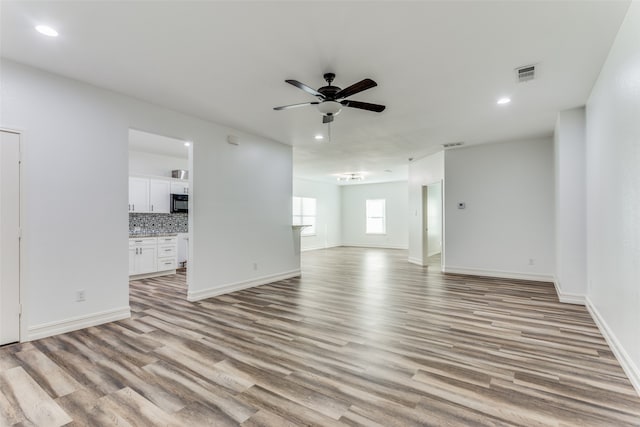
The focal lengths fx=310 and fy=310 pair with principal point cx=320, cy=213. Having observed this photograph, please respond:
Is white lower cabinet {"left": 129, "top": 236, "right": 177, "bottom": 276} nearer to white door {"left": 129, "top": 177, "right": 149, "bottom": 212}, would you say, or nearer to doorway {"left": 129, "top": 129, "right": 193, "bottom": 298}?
doorway {"left": 129, "top": 129, "right": 193, "bottom": 298}

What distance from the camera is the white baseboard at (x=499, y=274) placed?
234 inches

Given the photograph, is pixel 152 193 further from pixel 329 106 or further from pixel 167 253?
pixel 329 106

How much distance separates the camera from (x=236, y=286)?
5.25m

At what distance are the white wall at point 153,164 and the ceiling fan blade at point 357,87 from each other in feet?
18.0

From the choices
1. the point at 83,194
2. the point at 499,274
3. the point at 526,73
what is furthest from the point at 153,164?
the point at 499,274

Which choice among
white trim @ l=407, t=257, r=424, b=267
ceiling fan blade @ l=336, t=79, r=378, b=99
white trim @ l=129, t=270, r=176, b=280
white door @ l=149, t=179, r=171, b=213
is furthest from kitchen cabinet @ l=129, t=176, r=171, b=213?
white trim @ l=407, t=257, r=424, b=267

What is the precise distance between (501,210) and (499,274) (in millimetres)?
1301

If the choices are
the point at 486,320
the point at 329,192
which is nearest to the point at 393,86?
the point at 486,320

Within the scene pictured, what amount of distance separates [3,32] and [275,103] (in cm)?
252

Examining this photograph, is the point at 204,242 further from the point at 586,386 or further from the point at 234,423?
the point at 586,386

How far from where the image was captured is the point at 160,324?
3.60 m

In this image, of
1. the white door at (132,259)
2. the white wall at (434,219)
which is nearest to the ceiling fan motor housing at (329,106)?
the white door at (132,259)

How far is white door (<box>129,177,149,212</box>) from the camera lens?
6418 millimetres

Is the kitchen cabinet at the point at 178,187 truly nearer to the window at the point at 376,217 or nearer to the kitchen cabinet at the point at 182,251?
the kitchen cabinet at the point at 182,251
